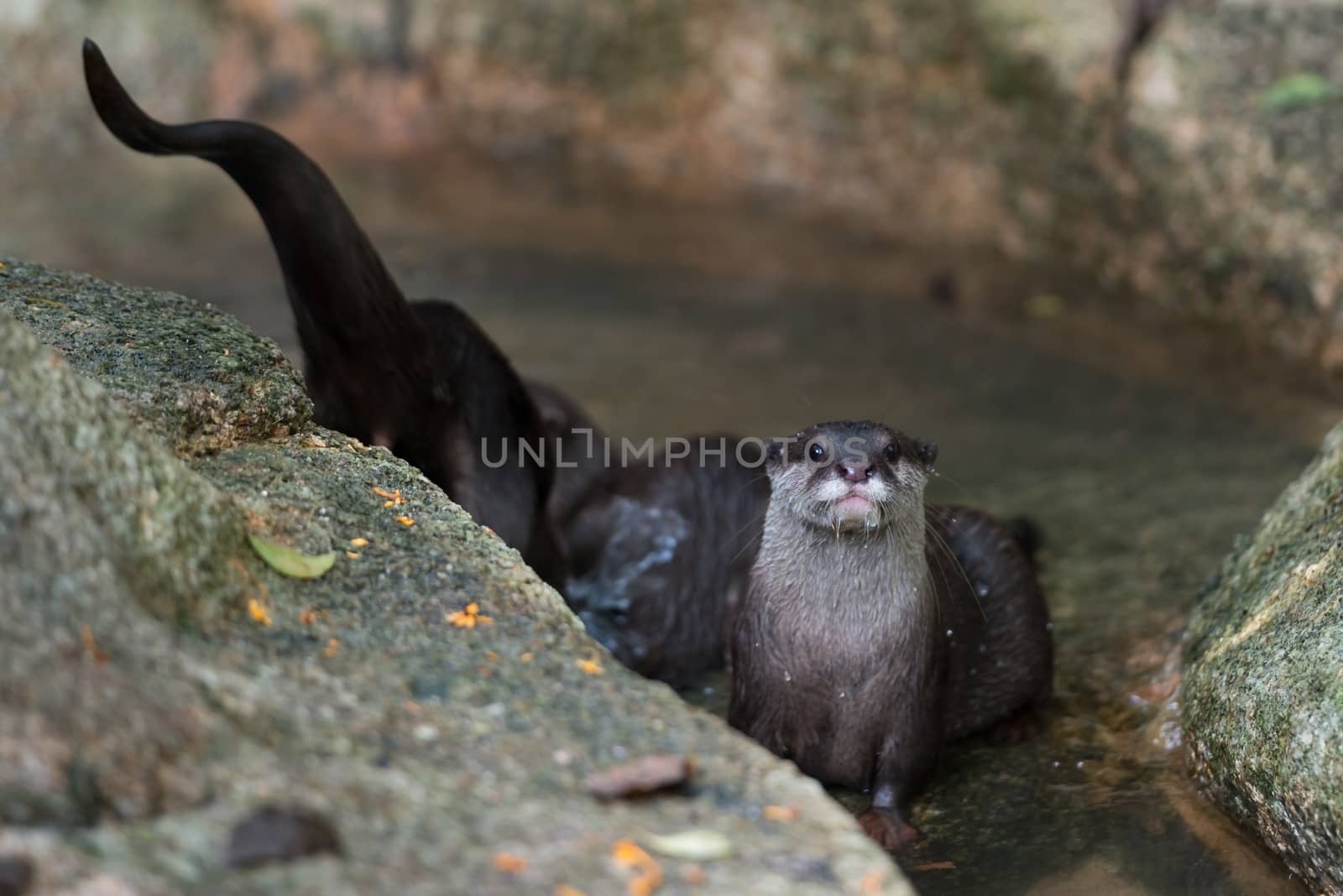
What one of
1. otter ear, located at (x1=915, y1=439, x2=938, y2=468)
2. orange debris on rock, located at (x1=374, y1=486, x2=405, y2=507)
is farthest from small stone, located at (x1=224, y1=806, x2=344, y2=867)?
otter ear, located at (x1=915, y1=439, x2=938, y2=468)

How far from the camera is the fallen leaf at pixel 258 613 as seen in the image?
1.76 meters

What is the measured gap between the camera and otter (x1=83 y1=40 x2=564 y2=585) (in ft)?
8.60

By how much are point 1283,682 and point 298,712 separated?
1.44m

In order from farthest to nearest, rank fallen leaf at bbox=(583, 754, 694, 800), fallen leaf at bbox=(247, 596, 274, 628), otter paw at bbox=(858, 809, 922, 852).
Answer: otter paw at bbox=(858, 809, 922, 852) → fallen leaf at bbox=(247, 596, 274, 628) → fallen leaf at bbox=(583, 754, 694, 800)

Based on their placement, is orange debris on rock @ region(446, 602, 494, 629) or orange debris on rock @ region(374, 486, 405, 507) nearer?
orange debris on rock @ region(446, 602, 494, 629)

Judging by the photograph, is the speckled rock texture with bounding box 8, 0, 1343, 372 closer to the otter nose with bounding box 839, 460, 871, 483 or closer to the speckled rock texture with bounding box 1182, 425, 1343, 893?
the speckled rock texture with bounding box 1182, 425, 1343, 893

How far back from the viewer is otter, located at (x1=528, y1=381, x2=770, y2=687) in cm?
337

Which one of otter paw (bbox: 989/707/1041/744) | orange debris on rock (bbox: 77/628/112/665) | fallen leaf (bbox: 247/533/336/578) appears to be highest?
fallen leaf (bbox: 247/533/336/578)

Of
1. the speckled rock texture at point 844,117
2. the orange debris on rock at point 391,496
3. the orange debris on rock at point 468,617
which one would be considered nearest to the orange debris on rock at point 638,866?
the orange debris on rock at point 468,617

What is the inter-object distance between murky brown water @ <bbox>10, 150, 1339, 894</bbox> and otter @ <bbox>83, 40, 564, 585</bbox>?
2.08 feet

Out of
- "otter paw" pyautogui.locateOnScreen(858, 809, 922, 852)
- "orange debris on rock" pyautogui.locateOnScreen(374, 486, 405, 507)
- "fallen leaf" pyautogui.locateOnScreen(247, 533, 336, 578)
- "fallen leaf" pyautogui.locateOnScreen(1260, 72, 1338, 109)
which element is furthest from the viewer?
"fallen leaf" pyautogui.locateOnScreen(1260, 72, 1338, 109)

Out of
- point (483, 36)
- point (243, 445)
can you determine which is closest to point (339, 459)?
point (243, 445)

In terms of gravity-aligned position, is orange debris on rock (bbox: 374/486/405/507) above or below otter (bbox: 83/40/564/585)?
below

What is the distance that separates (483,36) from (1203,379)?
11.2ft
